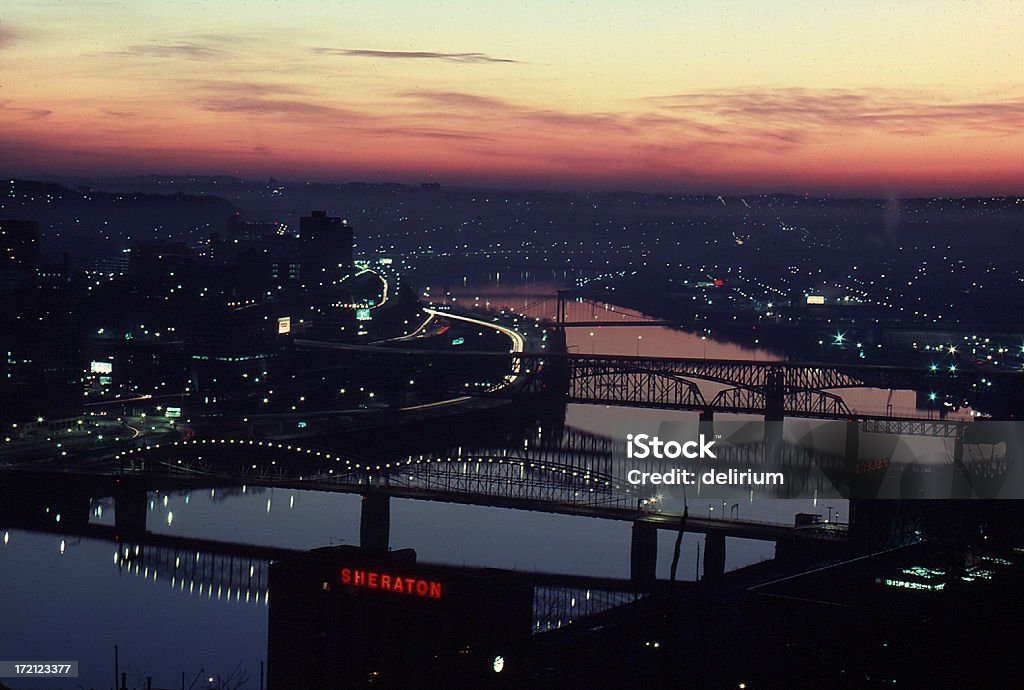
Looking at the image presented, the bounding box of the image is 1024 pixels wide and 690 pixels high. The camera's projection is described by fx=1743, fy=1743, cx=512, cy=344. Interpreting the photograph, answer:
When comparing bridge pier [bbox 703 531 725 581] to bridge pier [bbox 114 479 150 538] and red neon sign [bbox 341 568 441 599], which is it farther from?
bridge pier [bbox 114 479 150 538]

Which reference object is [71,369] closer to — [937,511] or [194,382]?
[194,382]

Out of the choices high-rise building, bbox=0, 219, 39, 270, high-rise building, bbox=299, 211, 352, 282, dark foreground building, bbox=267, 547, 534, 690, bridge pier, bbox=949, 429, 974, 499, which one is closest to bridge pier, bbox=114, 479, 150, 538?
dark foreground building, bbox=267, 547, 534, 690

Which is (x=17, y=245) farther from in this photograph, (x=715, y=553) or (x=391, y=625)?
(x=391, y=625)

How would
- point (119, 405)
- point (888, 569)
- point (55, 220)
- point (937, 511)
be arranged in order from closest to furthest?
point (888, 569) → point (937, 511) → point (119, 405) → point (55, 220)

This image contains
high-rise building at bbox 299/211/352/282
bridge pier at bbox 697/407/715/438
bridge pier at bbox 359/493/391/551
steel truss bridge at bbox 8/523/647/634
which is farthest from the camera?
high-rise building at bbox 299/211/352/282

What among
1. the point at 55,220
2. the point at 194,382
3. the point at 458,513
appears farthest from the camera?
the point at 55,220

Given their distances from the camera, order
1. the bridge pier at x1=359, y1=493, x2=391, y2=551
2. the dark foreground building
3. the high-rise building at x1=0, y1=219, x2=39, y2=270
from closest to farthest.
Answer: the dark foreground building, the bridge pier at x1=359, y1=493, x2=391, y2=551, the high-rise building at x1=0, y1=219, x2=39, y2=270

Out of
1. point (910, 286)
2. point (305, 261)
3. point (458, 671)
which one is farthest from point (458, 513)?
point (910, 286)
